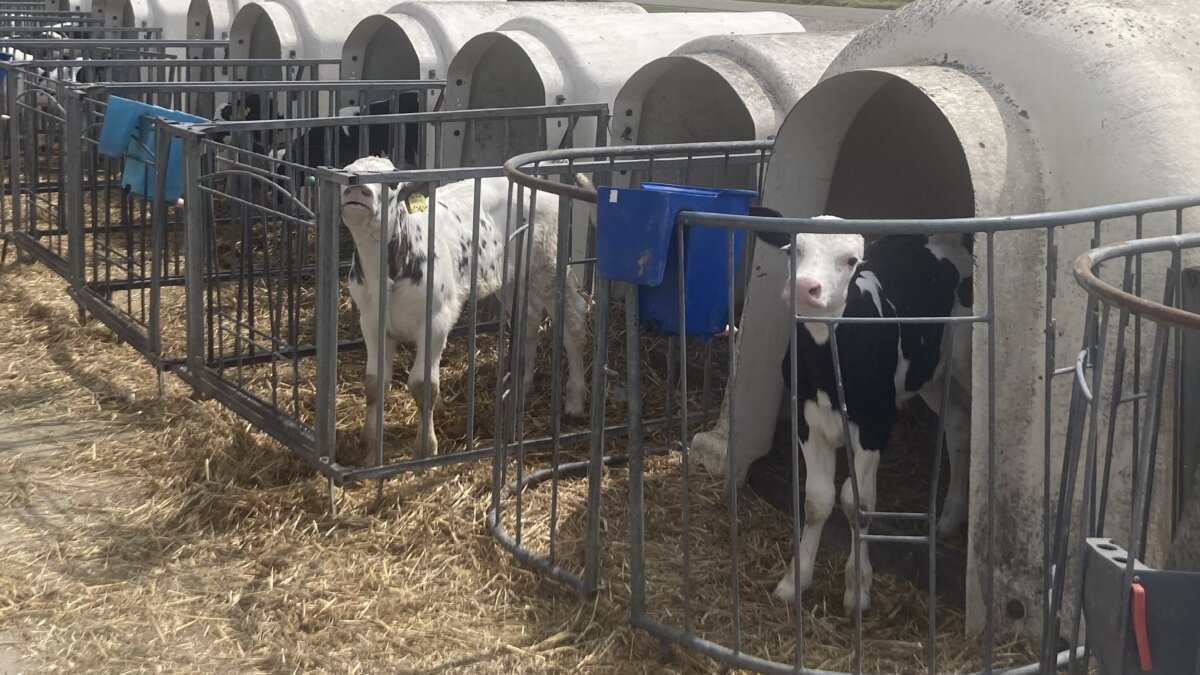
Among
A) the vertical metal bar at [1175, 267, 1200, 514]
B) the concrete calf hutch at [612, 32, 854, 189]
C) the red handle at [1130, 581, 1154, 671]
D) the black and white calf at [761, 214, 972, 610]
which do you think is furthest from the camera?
the concrete calf hutch at [612, 32, 854, 189]

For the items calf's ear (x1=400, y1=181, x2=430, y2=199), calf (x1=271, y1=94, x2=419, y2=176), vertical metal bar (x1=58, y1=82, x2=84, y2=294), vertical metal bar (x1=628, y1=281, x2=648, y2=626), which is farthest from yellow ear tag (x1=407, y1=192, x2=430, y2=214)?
calf (x1=271, y1=94, x2=419, y2=176)

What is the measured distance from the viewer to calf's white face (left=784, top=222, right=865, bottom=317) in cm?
441

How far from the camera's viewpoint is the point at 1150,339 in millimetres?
4355

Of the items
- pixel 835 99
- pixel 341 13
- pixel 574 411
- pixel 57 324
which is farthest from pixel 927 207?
pixel 341 13

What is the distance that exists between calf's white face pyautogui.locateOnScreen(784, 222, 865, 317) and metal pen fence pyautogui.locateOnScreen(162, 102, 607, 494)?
5.59 feet

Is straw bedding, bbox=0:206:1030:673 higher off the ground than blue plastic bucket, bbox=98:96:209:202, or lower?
lower

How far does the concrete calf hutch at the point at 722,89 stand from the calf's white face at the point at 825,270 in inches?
98.6

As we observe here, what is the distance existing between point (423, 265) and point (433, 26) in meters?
4.55

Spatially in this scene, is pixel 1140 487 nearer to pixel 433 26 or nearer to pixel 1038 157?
pixel 1038 157

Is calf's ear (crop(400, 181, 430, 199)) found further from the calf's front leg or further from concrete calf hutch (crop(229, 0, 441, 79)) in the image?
concrete calf hutch (crop(229, 0, 441, 79))

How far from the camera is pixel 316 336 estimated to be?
19.5ft

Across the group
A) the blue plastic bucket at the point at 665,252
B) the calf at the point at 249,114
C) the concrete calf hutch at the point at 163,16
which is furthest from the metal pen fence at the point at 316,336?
the concrete calf hutch at the point at 163,16

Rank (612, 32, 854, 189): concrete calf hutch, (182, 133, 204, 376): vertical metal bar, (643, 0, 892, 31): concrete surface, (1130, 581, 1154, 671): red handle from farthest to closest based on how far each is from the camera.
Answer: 1. (643, 0, 892, 31): concrete surface
2. (612, 32, 854, 189): concrete calf hutch
3. (182, 133, 204, 376): vertical metal bar
4. (1130, 581, 1154, 671): red handle

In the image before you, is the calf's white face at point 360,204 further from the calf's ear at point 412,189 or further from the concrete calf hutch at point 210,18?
the concrete calf hutch at point 210,18
